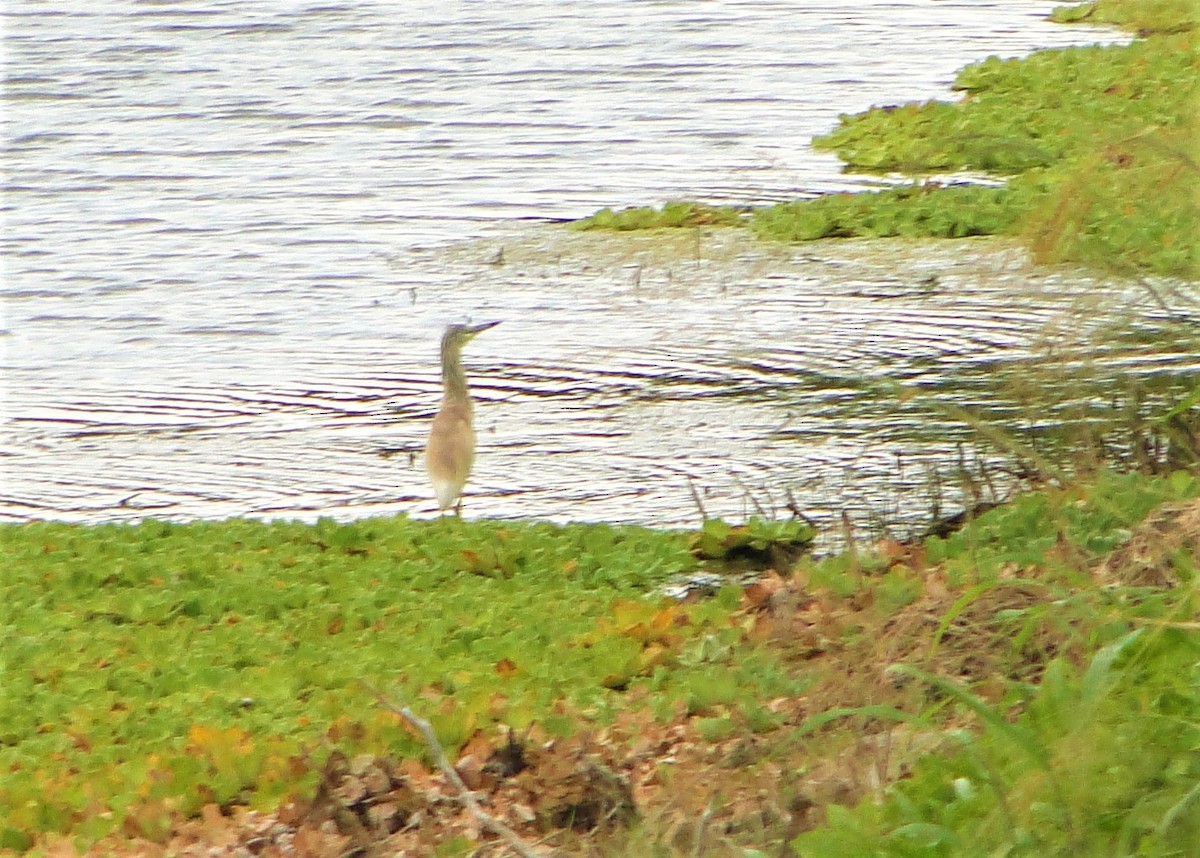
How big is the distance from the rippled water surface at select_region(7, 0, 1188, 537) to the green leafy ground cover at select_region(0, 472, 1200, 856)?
25.9 inches

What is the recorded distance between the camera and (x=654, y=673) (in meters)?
5.68

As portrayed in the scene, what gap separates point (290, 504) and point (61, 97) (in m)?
10.5

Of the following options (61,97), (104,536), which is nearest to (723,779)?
(104,536)

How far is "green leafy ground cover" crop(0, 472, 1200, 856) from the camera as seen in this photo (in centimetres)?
372

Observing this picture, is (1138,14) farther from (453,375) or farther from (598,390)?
(453,375)

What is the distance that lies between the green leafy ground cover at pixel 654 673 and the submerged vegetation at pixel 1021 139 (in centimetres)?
259

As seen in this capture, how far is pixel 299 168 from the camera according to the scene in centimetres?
1420

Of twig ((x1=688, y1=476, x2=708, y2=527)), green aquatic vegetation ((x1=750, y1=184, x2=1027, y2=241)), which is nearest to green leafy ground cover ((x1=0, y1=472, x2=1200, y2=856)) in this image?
twig ((x1=688, y1=476, x2=708, y2=527))

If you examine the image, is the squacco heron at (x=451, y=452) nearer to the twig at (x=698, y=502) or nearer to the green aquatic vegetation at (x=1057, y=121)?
the twig at (x=698, y=502)

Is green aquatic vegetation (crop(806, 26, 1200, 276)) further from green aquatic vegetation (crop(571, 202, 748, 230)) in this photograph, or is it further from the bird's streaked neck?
the bird's streaked neck

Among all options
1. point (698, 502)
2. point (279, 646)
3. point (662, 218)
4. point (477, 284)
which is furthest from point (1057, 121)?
point (279, 646)

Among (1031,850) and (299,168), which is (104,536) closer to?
(1031,850)

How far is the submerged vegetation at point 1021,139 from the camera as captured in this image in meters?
9.78

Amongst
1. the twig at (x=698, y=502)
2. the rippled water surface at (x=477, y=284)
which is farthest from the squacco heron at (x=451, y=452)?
the twig at (x=698, y=502)
